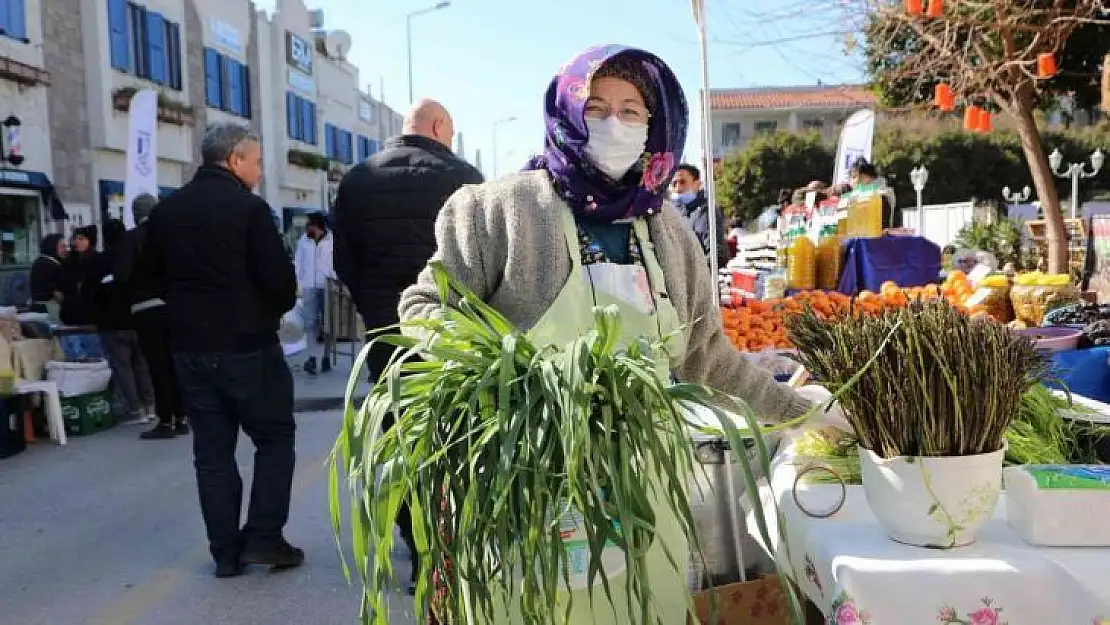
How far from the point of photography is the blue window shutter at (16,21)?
1347 cm

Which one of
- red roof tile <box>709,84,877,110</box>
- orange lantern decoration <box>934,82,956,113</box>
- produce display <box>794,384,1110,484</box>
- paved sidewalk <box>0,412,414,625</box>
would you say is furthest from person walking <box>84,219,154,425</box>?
red roof tile <box>709,84,877,110</box>

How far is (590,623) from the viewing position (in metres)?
1.76

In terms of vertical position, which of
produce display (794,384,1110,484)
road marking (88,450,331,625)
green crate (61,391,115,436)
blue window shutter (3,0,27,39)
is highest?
blue window shutter (3,0,27,39)

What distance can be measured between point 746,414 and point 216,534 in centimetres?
310

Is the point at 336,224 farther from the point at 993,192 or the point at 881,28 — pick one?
the point at 993,192

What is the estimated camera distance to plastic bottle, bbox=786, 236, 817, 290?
7863mm

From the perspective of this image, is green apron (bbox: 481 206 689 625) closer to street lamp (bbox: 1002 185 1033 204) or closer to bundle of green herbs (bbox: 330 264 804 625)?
bundle of green herbs (bbox: 330 264 804 625)

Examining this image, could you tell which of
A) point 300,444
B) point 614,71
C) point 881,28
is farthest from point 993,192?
point 614,71

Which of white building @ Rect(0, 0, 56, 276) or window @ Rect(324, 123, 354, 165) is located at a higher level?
window @ Rect(324, 123, 354, 165)

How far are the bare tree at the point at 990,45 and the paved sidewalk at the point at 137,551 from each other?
22.4 ft

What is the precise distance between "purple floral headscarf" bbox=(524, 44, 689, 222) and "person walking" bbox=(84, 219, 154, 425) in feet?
19.5

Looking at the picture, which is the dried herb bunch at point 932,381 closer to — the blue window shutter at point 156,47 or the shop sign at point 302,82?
the blue window shutter at point 156,47

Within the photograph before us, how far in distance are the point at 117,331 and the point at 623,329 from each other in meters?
6.60

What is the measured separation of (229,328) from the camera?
3.72m
